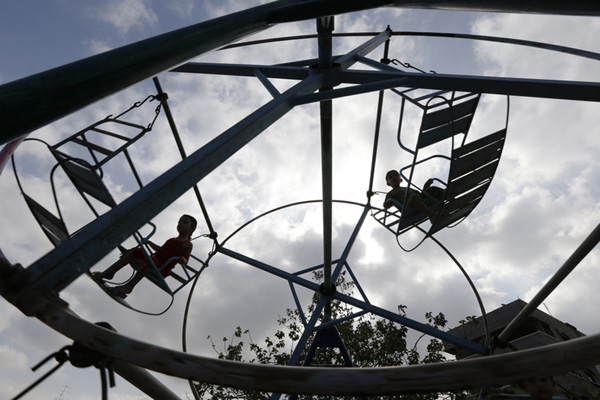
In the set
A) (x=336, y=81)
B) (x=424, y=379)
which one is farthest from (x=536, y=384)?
(x=336, y=81)

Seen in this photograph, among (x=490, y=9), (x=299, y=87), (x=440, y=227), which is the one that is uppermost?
(x=440, y=227)

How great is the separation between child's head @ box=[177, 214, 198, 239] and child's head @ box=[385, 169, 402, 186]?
14.6ft

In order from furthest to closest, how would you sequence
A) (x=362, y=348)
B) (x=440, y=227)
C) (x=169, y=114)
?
(x=362, y=348) → (x=440, y=227) → (x=169, y=114)

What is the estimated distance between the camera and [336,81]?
4.79m

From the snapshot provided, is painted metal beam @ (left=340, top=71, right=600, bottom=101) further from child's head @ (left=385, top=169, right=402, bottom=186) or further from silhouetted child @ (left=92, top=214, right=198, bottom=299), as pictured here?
child's head @ (left=385, top=169, right=402, bottom=186)

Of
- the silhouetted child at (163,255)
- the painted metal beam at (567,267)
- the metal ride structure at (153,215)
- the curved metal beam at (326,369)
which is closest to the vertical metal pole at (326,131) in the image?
the metal ride structure at (153,215)

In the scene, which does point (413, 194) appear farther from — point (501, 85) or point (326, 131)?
point (501, 85)

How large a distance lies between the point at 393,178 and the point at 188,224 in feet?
15.4

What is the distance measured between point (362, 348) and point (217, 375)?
41.9 ft

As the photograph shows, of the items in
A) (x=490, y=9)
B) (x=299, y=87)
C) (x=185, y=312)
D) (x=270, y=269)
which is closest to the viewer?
(x=490, y=9)

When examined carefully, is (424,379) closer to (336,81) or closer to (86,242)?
(86,242)

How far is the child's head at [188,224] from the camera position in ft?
27.8

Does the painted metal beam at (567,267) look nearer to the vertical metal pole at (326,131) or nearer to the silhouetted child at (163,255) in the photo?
the vertical metal pole at (326,131)

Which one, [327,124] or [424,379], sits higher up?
[327,124]
